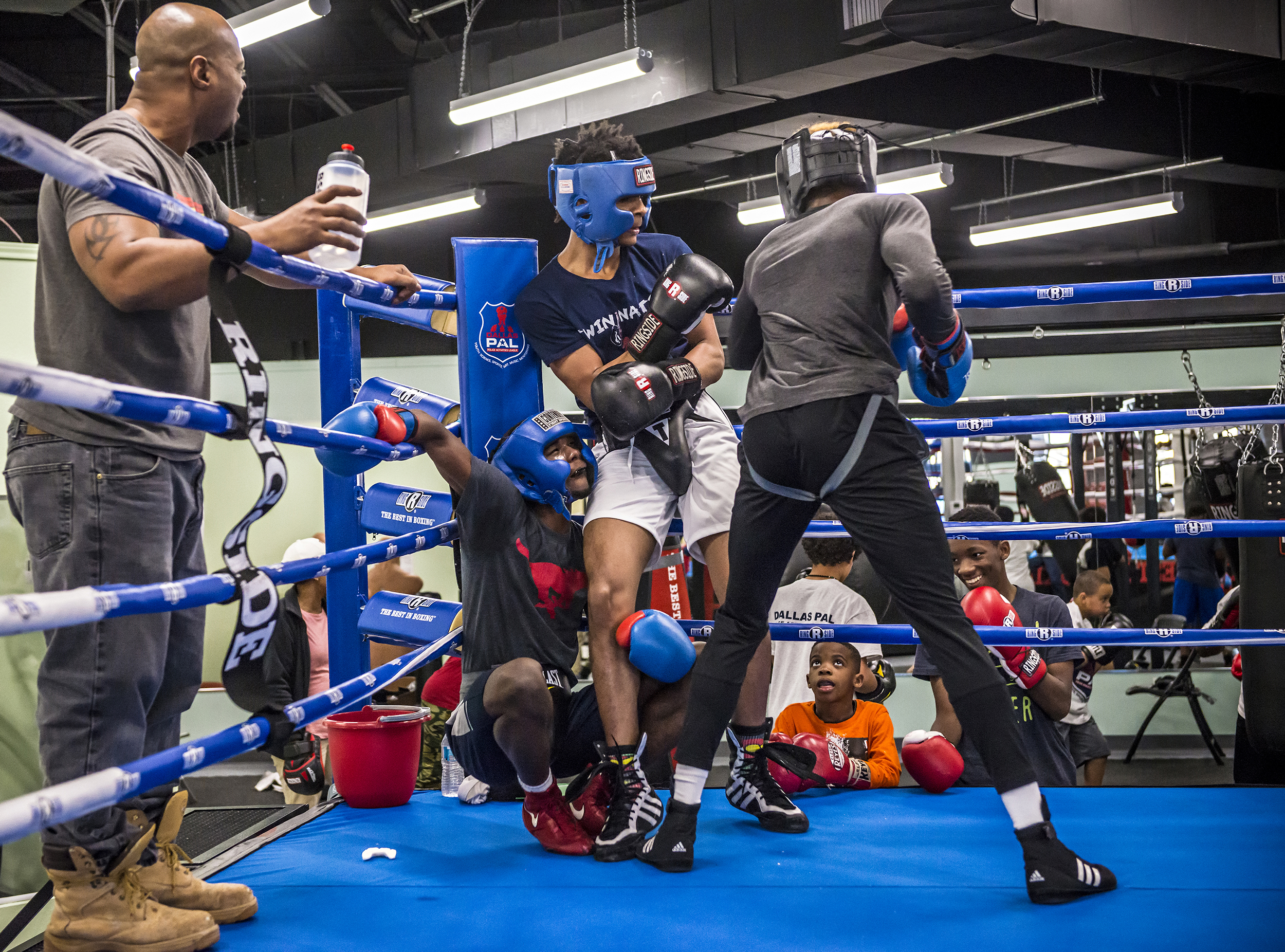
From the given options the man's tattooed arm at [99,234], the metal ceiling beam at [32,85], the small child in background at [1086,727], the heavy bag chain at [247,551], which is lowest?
the small child in background at [1086,727]

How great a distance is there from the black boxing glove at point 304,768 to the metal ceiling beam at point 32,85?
9056mm

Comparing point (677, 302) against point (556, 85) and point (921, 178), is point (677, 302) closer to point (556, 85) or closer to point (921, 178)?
point (556, 85)

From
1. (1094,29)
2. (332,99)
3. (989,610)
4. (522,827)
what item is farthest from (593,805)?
(332,99)

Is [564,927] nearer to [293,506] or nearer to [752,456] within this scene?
[752,456]

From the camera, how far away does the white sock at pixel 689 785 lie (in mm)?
2025

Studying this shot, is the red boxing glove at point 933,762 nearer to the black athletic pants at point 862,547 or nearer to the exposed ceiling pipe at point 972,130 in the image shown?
the black athletic pants at point 862,547

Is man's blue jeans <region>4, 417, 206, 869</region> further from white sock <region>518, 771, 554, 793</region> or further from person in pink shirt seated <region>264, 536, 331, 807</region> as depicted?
person in pink shirt seated <region>264, 536, 331, 807</region>

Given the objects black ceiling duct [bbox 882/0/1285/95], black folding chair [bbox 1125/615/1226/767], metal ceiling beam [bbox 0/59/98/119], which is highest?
metal ceiling beam [bbox 0/59/98/119]

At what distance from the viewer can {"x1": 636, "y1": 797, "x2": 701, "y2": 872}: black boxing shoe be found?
1990 mm

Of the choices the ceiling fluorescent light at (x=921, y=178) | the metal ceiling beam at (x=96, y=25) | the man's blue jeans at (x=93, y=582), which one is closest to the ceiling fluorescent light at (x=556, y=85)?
the ceiling fluorescent light at (x=921, y=178)

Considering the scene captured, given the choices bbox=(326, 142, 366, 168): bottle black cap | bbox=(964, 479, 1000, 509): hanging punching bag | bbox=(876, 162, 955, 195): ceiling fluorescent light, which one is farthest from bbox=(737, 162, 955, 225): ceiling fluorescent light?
bbox=(326, 142, 366, 168): bottle black cap

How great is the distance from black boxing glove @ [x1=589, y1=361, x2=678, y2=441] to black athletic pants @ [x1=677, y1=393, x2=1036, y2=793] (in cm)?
28

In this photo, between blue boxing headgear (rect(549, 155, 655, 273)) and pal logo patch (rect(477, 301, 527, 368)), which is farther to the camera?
pal logo patch (rect(477, 301, 527, 368))

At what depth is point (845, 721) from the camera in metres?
2.88
